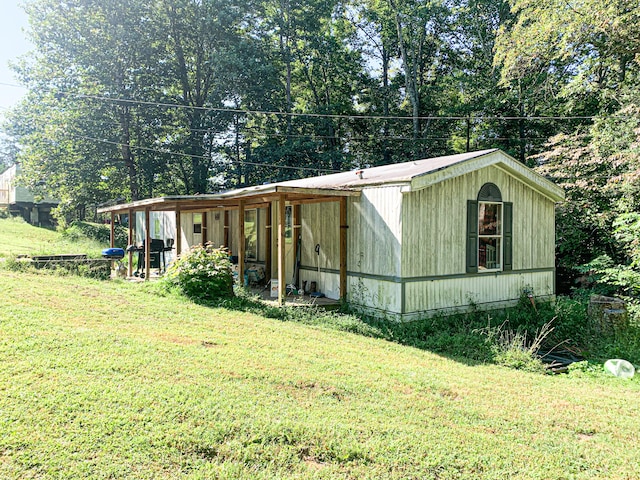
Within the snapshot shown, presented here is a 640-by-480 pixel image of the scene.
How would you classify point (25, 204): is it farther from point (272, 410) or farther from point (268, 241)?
point (272, 410)

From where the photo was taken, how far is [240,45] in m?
22.0

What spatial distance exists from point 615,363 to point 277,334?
498 centimetres

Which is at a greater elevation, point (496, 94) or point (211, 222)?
point (496, 94)

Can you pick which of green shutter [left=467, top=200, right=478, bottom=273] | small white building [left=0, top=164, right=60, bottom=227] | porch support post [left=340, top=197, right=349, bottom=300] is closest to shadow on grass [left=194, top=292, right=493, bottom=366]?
porch support post [left=340, top=197, right=349, bottom=300]

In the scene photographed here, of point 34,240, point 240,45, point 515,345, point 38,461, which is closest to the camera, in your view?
point 38,461

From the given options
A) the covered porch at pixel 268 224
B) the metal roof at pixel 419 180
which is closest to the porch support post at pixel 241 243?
the covered porch at pixel 268 224

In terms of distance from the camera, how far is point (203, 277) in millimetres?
8891

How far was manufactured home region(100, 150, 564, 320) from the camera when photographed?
809cm

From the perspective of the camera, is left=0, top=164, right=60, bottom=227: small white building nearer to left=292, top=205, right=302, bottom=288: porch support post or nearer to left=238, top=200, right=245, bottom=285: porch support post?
left=238, top=200, right=245, bottom=285: porch support post

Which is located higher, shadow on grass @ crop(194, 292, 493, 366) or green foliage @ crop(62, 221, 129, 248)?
green foliage @ crop(62, 221, 129, 248)

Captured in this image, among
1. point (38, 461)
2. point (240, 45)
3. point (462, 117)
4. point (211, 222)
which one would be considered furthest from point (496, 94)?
point (38, 461)

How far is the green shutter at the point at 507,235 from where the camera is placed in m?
9.49

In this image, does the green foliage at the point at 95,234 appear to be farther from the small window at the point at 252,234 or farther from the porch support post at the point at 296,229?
the porch support post at the point at 296,229

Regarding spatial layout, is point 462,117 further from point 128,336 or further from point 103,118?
point 128,336
